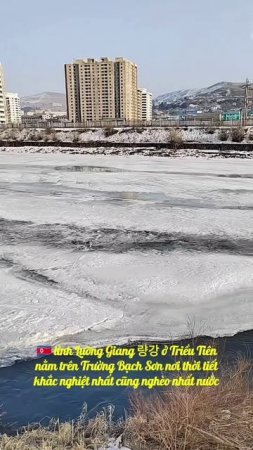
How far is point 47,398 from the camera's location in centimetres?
357

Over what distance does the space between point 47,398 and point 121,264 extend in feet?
10.3

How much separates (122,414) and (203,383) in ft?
2.28

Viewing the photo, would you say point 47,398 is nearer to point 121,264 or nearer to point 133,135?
point 121,264

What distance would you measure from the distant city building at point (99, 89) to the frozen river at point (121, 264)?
82118 mm

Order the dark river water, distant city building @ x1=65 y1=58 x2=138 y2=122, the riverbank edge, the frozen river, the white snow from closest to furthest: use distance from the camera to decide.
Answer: the riverbank edge, the dark river water, the frozen river, the white snow, distant city building @ x1=65 y1=58 x2=138 y2=122

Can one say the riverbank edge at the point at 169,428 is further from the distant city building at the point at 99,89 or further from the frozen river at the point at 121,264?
the distant city building at the point at 99,89

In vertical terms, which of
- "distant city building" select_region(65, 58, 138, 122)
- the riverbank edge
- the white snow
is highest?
"distant city building" select_region(65, 58, 138, 122)

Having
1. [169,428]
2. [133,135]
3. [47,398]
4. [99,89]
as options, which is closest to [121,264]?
[47,398]

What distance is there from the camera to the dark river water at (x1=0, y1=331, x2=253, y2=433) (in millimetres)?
3332

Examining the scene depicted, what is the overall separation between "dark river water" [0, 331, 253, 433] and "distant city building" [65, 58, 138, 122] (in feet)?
294

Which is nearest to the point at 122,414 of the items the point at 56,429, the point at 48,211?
the point at 56,429

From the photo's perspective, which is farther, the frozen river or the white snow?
the white snow

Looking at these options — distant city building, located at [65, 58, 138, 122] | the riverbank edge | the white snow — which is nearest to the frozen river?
the riverbank edge

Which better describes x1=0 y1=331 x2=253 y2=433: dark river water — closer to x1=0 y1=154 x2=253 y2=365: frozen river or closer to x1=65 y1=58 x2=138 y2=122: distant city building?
x1=0 y1=154 x2=253 y2=365: frozen river
